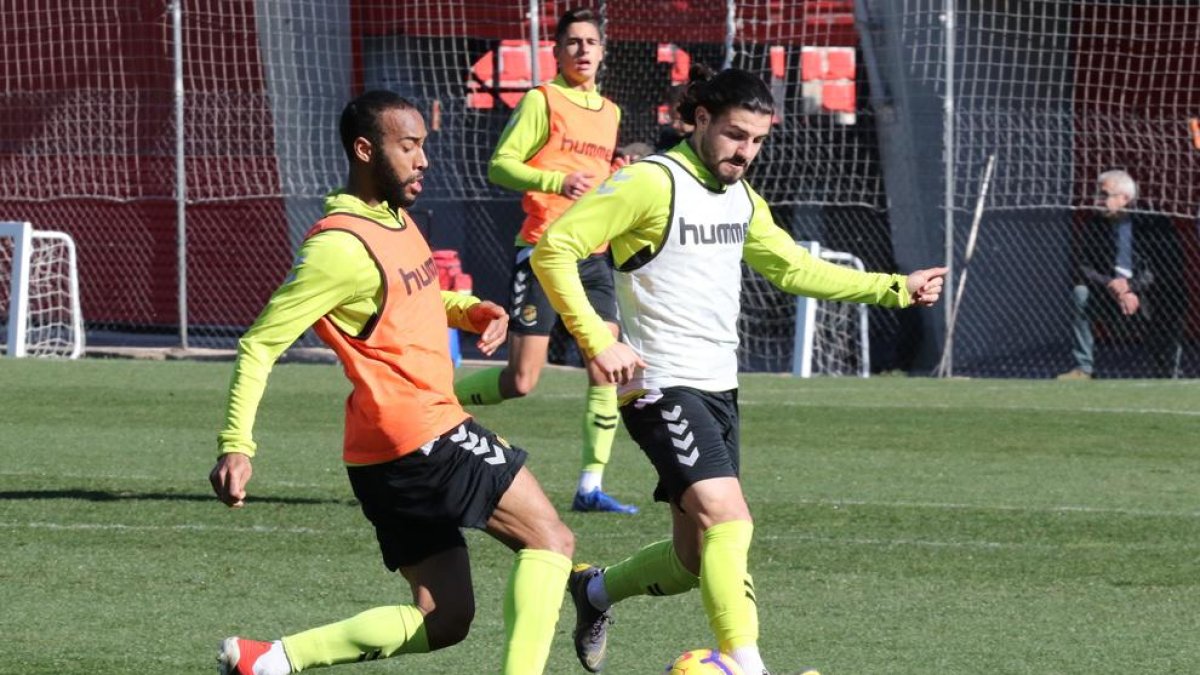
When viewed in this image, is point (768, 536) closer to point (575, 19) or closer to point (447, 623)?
point (575, 19)

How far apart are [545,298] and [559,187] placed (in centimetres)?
54

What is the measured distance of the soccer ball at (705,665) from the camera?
5496mm

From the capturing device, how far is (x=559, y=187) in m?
9.30

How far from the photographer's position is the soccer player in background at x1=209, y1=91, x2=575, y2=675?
523 cm

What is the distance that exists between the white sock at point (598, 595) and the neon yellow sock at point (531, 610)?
46.8 inches

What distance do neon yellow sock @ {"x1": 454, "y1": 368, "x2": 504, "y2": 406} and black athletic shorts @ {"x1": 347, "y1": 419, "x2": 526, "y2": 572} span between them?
162 inches

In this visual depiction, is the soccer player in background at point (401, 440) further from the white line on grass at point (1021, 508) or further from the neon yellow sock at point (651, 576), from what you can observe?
the white line on grass at point (1021, 508)

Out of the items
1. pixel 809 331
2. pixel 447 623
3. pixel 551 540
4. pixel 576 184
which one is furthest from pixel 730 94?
pixel 809 331

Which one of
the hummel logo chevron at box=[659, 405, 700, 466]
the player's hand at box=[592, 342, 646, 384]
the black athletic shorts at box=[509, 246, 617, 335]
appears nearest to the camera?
the player's hand at box=[592, 342, 646, 384]

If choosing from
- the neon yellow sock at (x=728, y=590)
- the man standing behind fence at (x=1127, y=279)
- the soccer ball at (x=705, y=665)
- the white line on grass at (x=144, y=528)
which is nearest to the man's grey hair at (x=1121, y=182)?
the man standing behind fence at (x=1127, y=279)

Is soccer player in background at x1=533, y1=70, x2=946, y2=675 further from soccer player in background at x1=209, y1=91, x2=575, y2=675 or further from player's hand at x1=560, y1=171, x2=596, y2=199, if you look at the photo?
player's hand at x1=560, y1=171, x2=596, y2=199

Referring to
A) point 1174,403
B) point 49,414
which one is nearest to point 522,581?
point 49,414

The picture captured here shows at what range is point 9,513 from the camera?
932 cm

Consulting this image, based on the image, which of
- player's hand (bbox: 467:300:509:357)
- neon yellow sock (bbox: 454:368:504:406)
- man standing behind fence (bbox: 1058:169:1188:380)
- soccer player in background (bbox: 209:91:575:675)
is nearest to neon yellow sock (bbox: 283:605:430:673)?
soccer player in background (bbox: 209:91:575:675)
